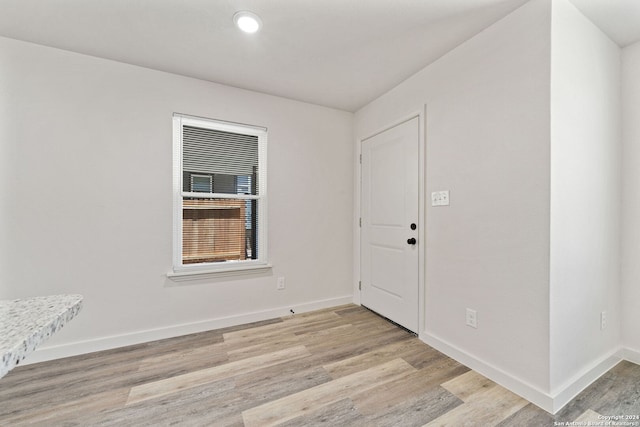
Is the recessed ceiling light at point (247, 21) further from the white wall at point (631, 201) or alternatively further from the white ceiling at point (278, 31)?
the white wall at point (631, 201)

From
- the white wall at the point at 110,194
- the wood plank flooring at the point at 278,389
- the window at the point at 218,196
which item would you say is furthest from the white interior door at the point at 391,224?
the window at the point at 218,196

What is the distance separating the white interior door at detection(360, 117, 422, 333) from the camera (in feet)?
8.48

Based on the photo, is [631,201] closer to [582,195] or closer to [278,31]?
[582,195]

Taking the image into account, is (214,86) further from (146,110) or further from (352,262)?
(352,262)

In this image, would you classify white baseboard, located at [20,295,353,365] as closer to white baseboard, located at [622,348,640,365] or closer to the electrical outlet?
the electrical outlet

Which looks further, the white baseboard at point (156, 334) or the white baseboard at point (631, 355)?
the white baseboard at point (156, 334)

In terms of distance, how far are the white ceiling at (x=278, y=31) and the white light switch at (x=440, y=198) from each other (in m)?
1.13

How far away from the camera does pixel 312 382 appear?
6.17 feet

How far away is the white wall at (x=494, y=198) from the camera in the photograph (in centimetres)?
167

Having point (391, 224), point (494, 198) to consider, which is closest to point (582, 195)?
point (494, 198)

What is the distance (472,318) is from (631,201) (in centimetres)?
149

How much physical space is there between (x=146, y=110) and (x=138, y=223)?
1.02 metres

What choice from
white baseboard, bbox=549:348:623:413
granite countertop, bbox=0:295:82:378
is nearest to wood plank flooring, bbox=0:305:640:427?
white baseboard, bbox=549:348:623:413

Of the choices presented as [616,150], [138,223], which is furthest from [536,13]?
[138,223]
